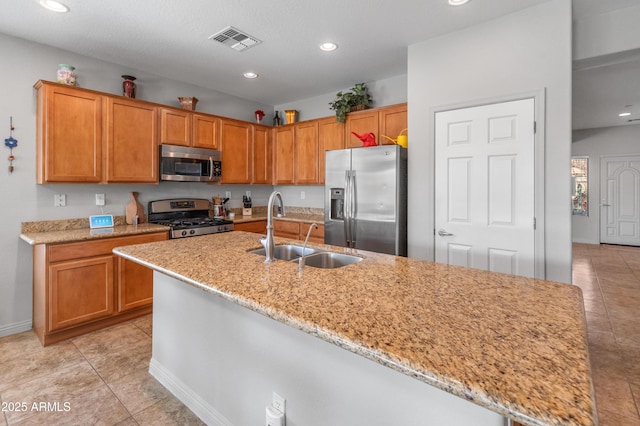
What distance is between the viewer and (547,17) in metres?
2.47

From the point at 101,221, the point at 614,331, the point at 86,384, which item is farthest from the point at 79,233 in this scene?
the point at 614,331

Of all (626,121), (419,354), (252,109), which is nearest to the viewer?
(419,354)

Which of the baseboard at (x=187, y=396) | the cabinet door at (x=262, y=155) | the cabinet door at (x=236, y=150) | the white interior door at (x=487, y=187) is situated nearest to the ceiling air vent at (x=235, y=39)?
the cabinet door at (x=236, y=150)

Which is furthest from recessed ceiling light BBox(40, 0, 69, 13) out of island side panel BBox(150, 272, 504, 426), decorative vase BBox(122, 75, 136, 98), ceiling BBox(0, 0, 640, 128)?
island side panel BBox(150, 272, 504, 426)

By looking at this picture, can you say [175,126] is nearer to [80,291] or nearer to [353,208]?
[80,291]

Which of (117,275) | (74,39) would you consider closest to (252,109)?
(74,39)

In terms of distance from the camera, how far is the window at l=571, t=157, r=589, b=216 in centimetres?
780

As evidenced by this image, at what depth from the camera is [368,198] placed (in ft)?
10.8

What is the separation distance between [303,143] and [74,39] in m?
2.70

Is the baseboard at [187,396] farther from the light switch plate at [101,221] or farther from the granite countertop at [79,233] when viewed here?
the light switch plate at [101,221]

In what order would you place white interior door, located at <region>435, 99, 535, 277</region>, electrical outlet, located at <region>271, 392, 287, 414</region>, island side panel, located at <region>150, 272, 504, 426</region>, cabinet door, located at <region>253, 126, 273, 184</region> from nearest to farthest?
island side panel, located at <region>150, 272, 504, 426</region>, electrical outlet, located at <region>271, 392, 287, 414</region>, white interior door, located at <region>435, 99, 535, 277</region>, cabinet door, located at <region>253, 126, 273, 184</region>

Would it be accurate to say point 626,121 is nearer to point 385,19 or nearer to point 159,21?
point 385,19

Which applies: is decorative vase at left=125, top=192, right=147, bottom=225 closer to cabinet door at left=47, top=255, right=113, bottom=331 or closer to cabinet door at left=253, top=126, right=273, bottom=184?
cabinet door at left=47, top=255, right=113, bottom=331

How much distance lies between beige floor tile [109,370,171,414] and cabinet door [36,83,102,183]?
1971 millimetres
